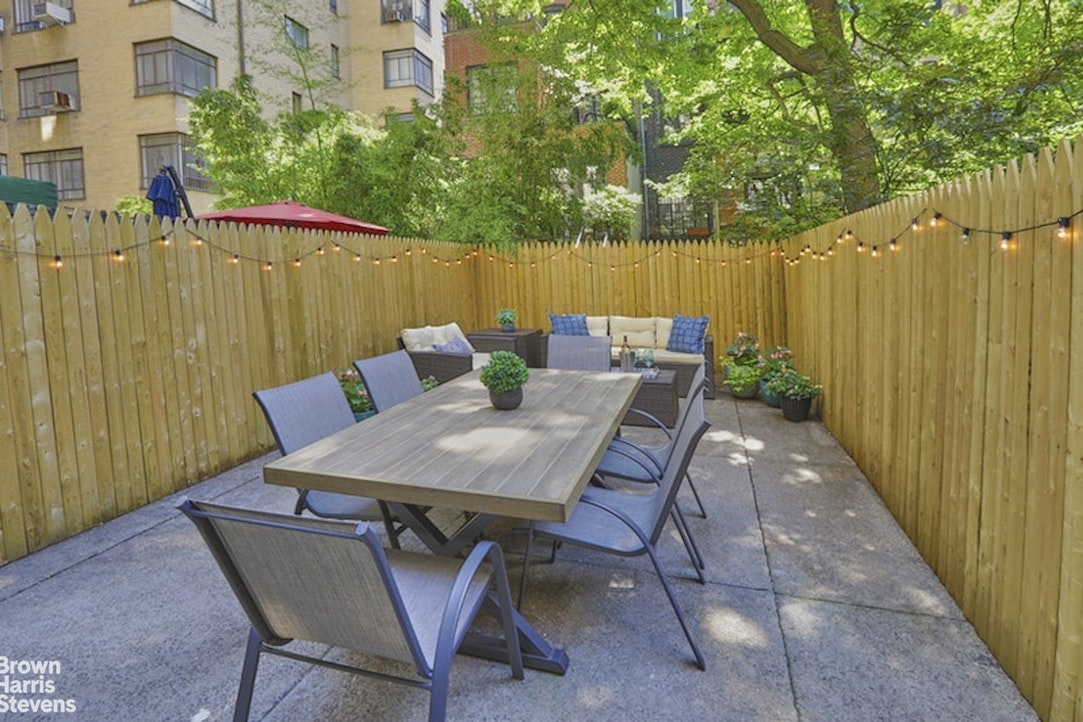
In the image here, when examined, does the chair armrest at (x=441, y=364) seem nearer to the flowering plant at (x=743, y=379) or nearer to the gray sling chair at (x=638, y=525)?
the flowering plant at (x=743, y=379)

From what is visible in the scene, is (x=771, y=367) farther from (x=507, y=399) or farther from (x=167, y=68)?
(x=167, y=68)

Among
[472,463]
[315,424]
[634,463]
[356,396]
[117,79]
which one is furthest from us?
[117,79]

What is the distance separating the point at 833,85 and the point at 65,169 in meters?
16.5

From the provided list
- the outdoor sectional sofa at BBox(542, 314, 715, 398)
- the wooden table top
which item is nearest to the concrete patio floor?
the wooden table top

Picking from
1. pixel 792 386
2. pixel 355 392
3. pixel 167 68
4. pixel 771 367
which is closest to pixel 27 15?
pixel 167 68

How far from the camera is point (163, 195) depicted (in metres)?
5.09

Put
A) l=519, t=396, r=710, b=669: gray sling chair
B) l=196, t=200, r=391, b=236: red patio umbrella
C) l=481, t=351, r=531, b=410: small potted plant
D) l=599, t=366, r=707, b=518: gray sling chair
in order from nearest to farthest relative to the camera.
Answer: l=519, t=396, r=710, b=669: gray sling chair < l=481, t=351, r=531, b=410: small potted plant < l=599, t=366, r=707, b=518: gray sling chair < l=196, t=200, r=391, b=236: red patio umbrella

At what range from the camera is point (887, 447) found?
3.49m

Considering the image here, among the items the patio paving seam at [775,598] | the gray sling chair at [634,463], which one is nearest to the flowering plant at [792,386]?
the patio paving seam at [775,598]

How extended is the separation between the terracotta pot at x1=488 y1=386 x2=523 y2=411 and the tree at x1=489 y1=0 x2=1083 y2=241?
15.2 feet

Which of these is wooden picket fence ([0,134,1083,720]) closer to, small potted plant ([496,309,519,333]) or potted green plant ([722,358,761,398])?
potted green plant ([722,358,761,398])

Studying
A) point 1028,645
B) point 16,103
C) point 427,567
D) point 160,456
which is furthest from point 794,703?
point 16,103

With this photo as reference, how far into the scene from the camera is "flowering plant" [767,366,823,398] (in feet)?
18.2

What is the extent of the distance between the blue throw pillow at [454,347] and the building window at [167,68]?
10.3 meters
